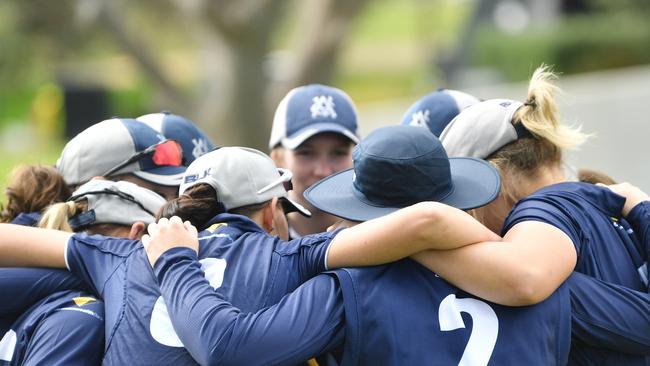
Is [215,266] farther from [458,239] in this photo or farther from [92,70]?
[92,70]

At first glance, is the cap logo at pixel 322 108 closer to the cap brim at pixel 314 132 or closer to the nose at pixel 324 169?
the cap brim at pixel 314 132

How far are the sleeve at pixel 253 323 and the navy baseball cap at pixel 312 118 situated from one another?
1873 mm

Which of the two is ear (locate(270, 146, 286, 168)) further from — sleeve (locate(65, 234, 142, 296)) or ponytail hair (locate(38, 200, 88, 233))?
sleeve (locate(65, 234, 142, 296))

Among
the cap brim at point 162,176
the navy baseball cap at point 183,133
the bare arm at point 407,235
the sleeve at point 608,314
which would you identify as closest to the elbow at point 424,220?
the bare arm at point 407,235

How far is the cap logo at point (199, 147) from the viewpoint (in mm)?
4527

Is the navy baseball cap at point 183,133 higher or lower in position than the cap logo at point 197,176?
lower

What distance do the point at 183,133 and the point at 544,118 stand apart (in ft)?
5.86

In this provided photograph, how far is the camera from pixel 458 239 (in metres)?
2.91

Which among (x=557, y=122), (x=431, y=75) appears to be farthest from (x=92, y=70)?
(x=557, y=122)

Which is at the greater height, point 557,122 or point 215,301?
point 557,122

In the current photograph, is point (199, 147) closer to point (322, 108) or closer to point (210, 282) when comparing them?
point (322, 108)

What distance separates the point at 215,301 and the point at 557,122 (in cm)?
143

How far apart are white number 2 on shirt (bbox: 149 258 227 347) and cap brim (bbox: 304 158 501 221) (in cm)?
39

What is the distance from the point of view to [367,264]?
9.72 feet
